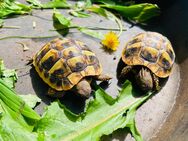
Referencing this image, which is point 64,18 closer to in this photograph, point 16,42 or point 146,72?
point 16,42

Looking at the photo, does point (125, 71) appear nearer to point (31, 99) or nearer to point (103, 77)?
point (103, 77)

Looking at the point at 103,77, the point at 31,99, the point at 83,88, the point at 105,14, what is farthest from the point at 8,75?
the point at 105,14

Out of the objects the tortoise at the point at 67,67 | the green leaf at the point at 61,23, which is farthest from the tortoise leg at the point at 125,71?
the green leaf at the point at 61,23

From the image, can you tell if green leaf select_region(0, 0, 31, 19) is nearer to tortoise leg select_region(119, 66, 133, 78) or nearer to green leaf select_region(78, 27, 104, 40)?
green leaf select_region(78, 27, 104, 40)

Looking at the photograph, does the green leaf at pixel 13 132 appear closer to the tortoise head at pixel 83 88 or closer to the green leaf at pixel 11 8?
the tortoise head at pixel 83 88

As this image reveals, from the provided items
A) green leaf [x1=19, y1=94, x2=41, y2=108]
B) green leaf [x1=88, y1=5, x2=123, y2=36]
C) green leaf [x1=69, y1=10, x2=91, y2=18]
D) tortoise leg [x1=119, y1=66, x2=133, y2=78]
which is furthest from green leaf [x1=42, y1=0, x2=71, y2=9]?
green leaf [x1=19, y1=94, x2=41, y2=108]

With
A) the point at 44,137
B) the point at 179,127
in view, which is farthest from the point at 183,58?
the point at 44,137
